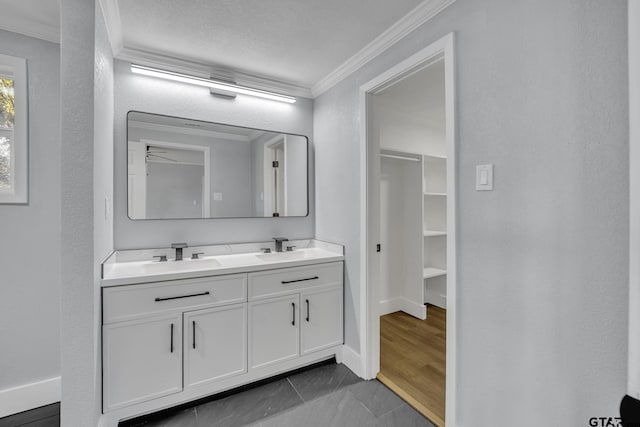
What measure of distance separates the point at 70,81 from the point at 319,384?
231cm

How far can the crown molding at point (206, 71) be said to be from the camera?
2076mm

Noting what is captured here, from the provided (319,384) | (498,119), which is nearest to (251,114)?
(498,119)

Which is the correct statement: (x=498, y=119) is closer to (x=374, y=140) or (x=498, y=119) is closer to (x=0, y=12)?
(x=374, y=140)

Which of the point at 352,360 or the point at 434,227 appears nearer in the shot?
the point at 352,360

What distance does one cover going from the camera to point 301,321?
86.1 inches

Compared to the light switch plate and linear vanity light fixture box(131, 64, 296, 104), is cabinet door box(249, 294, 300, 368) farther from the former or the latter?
linear vanity light fixture box(131, 64, 296, 104)

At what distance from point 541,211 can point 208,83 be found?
2.37 m

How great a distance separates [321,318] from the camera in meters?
2.28

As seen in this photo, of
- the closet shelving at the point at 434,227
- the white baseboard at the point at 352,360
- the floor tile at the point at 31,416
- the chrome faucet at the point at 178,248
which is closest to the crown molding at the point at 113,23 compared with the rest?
the chrome faucet at the point at 178,248

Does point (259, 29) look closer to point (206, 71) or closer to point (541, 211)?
point (206, 71)

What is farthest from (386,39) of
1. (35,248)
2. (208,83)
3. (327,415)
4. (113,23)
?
(35,248)

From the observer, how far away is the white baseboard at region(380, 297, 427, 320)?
321 centimetres

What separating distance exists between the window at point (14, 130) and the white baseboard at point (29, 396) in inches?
46.4

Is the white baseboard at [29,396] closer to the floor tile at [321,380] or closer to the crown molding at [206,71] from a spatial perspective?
the floor tile at [321,380]
